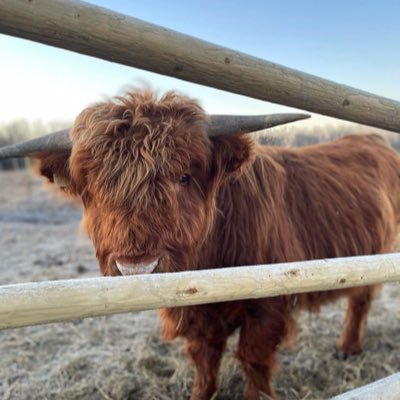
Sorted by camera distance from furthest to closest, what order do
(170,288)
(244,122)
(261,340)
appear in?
1. (261,340)
2. (244,122)
3. (170,288)

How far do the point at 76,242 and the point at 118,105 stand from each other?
6.32m

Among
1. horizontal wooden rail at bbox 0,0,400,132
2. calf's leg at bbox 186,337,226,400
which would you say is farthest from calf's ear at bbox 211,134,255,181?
calf's leg at bbox 186,337,226,400

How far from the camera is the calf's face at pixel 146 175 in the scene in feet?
6.91

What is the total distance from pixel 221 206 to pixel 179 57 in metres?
1.17

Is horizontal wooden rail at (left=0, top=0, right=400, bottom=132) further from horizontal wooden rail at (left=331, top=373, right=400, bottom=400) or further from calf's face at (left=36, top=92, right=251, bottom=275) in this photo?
horizontal wooden rail at (left=331, top=373, right=400, bottom=400)

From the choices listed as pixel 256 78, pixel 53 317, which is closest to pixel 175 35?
pixel 256 78

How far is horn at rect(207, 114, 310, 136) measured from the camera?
2.08 meters

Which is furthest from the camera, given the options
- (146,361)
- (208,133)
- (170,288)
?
(146,361)

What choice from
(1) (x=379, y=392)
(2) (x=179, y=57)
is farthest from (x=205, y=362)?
(2) (x=179, y=57)

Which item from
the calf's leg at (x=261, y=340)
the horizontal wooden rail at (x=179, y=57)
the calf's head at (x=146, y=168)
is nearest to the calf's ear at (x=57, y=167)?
the calf's head at (x=146, y=168)

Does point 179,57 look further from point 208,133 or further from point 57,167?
point 57,167

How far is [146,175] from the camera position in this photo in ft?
7.01

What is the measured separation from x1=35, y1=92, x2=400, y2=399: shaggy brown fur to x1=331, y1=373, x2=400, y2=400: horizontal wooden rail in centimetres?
93

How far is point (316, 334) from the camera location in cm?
436
